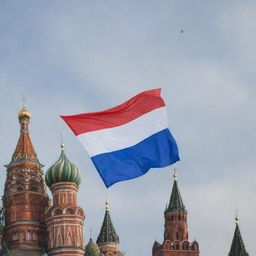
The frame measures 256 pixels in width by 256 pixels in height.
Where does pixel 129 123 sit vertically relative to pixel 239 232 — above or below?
below

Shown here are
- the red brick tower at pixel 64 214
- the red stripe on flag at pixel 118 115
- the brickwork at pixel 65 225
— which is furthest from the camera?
the red brick tower at pixel 64 214

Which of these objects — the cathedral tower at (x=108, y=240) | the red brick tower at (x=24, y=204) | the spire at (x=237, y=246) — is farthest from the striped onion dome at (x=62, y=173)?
the spire at (x=237, y=246)

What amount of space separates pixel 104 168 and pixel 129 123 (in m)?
2.44

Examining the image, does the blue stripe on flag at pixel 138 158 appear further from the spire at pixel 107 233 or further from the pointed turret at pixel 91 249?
the spire at pixel 107 233

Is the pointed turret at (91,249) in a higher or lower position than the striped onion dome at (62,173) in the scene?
lower

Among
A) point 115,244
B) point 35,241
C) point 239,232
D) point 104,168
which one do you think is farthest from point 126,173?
point 239,232

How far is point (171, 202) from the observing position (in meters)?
106

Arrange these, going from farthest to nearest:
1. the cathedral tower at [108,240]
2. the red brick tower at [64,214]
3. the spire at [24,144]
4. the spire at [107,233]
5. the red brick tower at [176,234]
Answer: the red brick tower at [176,234], the spire at [107,233], the cathedral tower at [108,240], the spire at [24,144], the red brick tower at [64,214]

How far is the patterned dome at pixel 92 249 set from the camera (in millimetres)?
80562

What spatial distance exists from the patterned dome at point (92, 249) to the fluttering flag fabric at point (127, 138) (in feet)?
182

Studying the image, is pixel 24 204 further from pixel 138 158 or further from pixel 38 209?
pixel 138 158

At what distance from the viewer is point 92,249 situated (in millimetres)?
81000

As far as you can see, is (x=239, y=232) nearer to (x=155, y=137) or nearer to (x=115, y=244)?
(x=115, y=244)

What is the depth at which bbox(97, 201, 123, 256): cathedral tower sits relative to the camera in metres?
86.9
